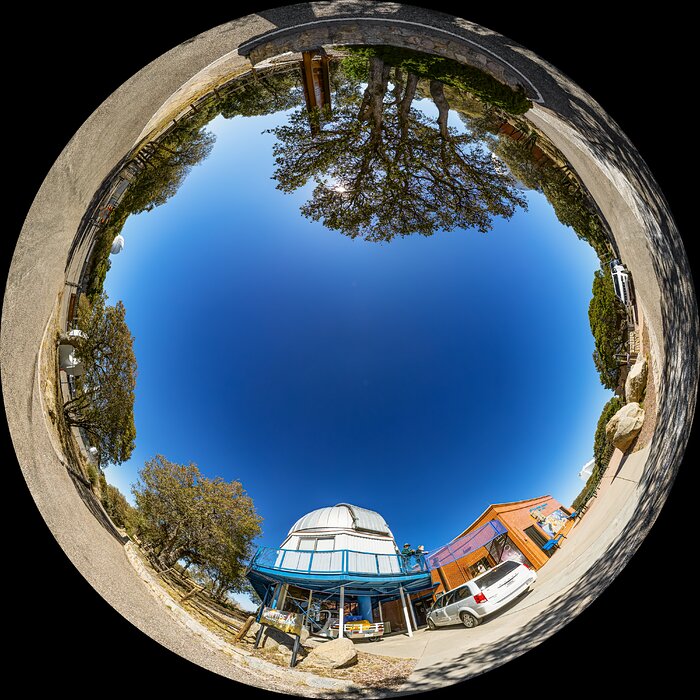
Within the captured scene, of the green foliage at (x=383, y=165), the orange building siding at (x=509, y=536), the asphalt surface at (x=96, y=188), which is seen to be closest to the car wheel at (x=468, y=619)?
the orange building siding at (x=509, y=536)

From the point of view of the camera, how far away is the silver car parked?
5625mm

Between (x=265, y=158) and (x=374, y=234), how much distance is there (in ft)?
5.58

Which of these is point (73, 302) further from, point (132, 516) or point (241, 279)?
point (132, 516)

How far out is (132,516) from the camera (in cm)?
628

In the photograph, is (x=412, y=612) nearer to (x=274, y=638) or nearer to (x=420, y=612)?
(x=420, y=612)

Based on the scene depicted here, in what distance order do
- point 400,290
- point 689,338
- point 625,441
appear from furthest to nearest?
point 689,338 < point 625,441 < point 400,290

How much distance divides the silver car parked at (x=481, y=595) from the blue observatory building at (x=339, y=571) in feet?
0.96

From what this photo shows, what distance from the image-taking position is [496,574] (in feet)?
18.5

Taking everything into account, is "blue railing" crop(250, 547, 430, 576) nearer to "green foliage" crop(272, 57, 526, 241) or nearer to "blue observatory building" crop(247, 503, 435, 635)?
"blue observatory building" crop(247, 503, 435, 635)

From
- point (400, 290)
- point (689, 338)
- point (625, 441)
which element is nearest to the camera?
point (400, 290)

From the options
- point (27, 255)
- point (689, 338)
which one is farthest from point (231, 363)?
point (689, 338)

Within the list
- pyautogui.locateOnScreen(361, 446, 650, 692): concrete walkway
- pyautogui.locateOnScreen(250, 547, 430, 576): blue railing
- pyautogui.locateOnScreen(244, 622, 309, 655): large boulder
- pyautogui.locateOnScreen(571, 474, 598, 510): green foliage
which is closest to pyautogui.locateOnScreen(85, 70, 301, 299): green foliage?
pyautogui.locateOnScreen(250, 547, 430, 576): blue railing

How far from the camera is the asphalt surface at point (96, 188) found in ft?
19.9

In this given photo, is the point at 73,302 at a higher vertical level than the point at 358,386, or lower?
higher
